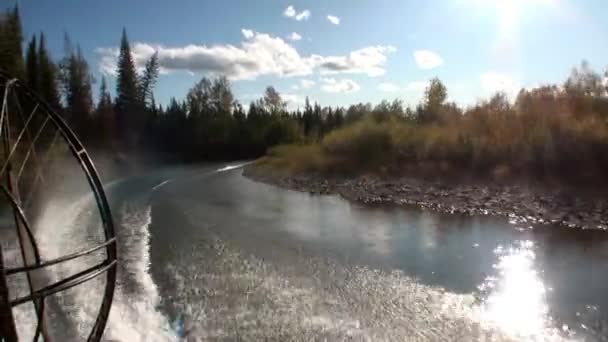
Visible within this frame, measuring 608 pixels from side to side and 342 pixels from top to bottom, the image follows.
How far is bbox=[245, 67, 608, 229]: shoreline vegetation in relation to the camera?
1878 centimetres

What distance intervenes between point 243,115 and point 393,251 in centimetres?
5945

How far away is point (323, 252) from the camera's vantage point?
13156 mm

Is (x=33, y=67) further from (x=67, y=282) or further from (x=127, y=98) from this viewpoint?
(x=67, y=282)

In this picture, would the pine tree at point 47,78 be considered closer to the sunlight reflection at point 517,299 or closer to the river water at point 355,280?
the river water at point 355,280

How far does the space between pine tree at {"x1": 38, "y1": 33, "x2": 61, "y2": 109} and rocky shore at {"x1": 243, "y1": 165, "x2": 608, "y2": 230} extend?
26.0 metres

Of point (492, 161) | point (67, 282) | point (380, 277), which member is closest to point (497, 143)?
point (492, 161)

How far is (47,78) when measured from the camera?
4197cm

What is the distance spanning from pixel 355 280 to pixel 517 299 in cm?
326

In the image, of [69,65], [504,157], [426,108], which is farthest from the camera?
[69,65]

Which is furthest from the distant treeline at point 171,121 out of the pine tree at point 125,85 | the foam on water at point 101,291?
the foam on water at point 101,291

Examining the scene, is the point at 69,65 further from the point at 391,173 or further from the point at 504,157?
the point at 504,157

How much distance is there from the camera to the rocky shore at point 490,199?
16250 mm

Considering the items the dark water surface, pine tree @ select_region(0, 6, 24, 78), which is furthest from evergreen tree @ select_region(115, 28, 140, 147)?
the dark water surface

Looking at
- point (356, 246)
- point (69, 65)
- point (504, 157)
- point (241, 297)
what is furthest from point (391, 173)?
point (69, 65)
